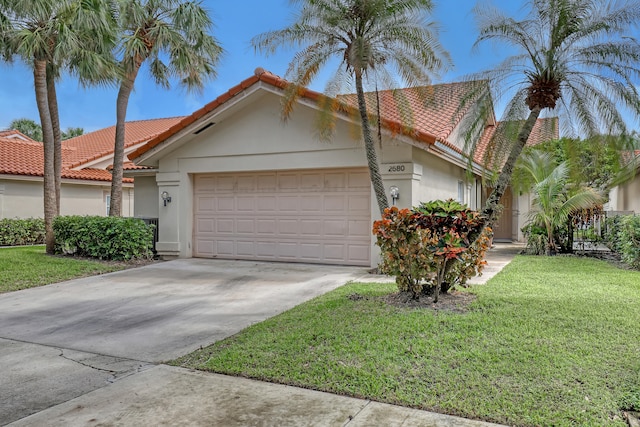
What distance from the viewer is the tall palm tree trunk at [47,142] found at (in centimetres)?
1309

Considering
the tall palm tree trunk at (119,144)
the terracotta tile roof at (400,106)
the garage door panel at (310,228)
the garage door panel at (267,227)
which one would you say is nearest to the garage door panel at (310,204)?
the garage door panel at (310,228)

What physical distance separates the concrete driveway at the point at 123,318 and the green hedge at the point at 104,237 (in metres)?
1.47

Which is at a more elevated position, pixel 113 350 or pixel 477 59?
pixel 477 59

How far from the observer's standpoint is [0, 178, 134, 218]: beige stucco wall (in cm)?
1822

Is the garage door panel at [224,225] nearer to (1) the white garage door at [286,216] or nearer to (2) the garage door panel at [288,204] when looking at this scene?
(1) the white garage door at [286,216]

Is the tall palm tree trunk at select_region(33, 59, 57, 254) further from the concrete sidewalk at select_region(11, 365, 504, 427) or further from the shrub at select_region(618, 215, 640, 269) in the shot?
the shrub at select_region(618, 215, 640, 269)

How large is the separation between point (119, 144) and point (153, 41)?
3.38 m

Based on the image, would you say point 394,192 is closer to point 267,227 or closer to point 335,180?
point 335,180

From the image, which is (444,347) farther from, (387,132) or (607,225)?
(607,225)

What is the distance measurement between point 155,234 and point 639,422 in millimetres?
13037

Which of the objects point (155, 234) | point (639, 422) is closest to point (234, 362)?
point (639, 422)

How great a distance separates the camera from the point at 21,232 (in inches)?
703

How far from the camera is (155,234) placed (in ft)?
46.5

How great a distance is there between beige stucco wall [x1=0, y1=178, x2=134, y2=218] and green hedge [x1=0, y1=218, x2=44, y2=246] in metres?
0.61
